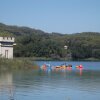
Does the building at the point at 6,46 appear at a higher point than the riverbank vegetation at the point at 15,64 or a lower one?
higher

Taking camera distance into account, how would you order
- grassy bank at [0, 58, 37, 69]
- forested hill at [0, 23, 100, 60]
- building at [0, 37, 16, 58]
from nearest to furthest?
grassy bank at [0, 58, 37, 69], building at [0, 37, 16, 58], forested hill at [0, 23, 100, 60]

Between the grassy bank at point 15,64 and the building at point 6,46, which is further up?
the building at point 6,46

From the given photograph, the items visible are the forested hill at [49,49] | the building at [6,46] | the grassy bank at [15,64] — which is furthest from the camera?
the forested hill at [49,49]

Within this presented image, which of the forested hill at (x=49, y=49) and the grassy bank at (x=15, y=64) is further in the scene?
the forested hill at (x=49, y=49)

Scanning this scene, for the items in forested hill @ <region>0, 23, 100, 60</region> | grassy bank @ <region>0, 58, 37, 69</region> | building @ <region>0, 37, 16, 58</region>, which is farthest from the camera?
forested hill @ <region>0, 23, 100, 60</region>

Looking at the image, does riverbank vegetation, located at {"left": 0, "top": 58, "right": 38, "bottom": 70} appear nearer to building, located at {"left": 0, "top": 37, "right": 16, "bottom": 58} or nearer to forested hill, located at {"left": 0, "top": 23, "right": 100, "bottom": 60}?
building, located at {"left": 0, "top": 37, "right": 16, "bottom": 58}

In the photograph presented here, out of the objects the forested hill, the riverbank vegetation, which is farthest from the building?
the forested hill

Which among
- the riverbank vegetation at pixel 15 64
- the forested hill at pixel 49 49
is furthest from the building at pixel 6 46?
the forested hill at pixel 49 49

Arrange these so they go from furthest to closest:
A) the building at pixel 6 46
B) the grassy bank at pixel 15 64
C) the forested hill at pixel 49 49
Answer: the forested hill at pixel 49 49 < the building at pixel 6 46 < the grassy bank at pixel 15 64

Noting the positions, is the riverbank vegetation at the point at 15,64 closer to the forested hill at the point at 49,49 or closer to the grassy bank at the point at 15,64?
the grassy bank at the point at 15,64

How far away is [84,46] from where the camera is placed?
14500 cm

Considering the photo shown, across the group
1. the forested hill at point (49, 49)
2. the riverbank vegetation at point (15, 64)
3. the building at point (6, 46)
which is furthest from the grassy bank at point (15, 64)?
the forested hill at point (49, 49)

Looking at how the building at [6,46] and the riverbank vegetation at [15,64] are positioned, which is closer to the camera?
the riverbank vegetation at [15,64]

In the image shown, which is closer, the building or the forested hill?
the building
